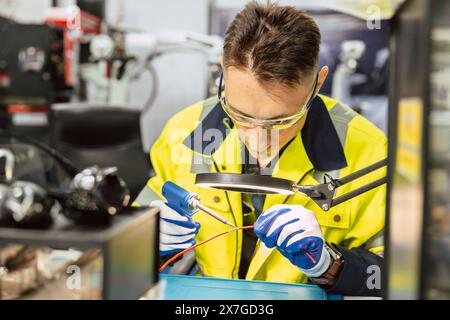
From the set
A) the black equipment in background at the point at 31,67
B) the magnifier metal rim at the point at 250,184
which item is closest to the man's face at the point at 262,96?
the magnifier metal rim at the point at 250,184

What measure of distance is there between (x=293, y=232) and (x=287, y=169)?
16cm

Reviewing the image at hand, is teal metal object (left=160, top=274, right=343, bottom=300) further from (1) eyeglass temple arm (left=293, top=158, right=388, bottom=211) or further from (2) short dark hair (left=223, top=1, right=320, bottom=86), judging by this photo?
(2) short dark hair (left=223, top=1, right=320, bottom=86)

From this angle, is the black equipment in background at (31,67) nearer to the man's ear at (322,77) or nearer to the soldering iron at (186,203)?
the soldering iron at (186,203)

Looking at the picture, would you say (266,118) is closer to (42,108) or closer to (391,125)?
(391,125)

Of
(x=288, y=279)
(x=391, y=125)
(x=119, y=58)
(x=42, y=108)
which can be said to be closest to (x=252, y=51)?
(x=391, y=125)

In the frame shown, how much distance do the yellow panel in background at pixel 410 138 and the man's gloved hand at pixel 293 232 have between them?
1.09 ft

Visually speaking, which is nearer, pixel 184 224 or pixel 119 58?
pixel 184 224

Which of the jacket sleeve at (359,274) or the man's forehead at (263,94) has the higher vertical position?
the man's forehead at (263,94)

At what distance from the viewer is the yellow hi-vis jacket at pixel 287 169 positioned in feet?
3.36

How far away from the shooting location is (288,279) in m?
1.07

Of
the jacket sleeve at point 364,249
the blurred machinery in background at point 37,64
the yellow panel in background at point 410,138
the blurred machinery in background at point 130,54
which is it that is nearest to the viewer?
the yellow panel in background at point 410,138

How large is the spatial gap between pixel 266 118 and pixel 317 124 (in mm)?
154

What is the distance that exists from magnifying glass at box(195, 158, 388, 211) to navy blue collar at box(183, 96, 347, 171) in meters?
0.07

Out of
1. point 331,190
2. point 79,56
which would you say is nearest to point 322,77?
point 331,190
